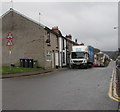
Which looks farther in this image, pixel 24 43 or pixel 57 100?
pixel 24 43

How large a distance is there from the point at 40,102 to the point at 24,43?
67.5 ft

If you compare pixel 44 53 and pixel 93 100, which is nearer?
pixel 93 100

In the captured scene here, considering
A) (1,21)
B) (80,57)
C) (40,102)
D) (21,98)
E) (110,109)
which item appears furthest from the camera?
(80,57)

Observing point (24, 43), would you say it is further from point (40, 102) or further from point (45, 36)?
point (40, 102)

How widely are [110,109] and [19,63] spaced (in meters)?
21.7

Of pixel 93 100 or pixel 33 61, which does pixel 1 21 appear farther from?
pixel 93 100

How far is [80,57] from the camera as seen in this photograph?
32.8 m

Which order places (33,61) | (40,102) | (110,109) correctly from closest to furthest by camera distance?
(110,109)
(40,102)
(33,61)

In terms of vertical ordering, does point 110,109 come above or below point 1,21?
below

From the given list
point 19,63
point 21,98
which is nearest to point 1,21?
point 19,63

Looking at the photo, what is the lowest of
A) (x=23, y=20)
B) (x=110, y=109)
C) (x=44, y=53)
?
(x=110, y=109)

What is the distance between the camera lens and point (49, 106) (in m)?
7.10

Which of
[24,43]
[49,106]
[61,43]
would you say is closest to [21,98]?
[49,106]

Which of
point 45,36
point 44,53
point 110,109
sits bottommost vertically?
point 110,109
